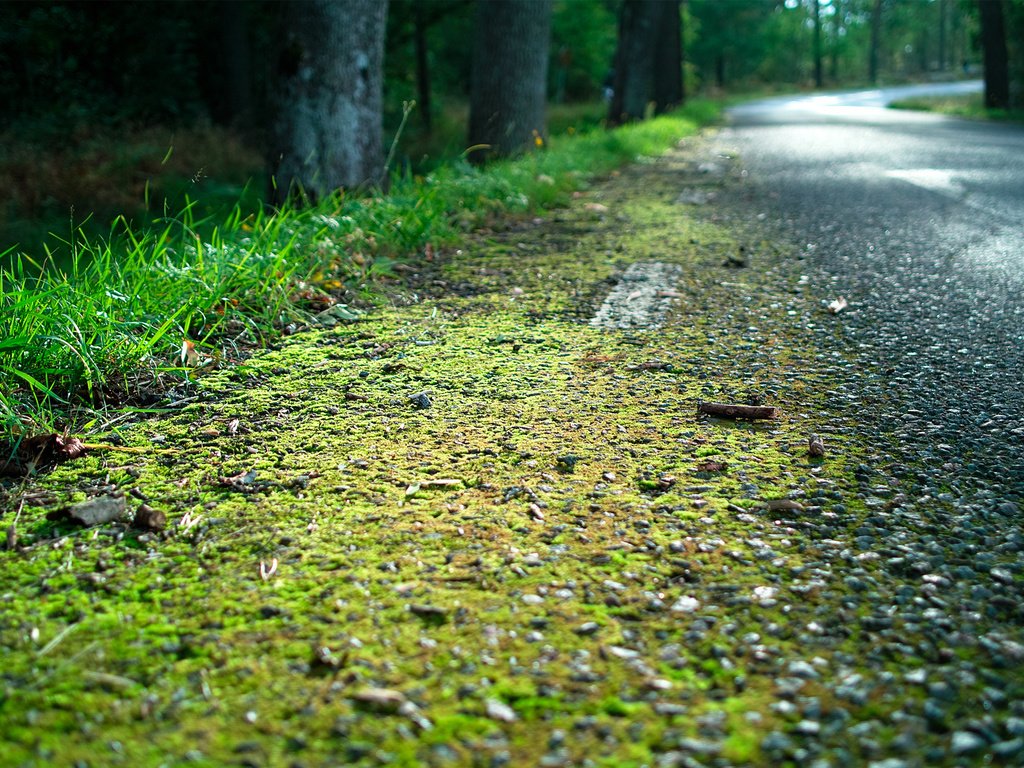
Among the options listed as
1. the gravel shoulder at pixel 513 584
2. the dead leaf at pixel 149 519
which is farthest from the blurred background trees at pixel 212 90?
the dead leaf at pixel 149 519

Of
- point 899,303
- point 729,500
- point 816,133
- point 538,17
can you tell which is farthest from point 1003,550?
point 816,133

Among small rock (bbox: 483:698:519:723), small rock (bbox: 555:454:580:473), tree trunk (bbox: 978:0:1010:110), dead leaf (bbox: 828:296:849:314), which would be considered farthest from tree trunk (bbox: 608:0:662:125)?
small rock (bbox: 483:698:519:723)

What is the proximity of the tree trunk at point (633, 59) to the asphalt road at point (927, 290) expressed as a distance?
6.48 m

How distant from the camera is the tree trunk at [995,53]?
20578 mm

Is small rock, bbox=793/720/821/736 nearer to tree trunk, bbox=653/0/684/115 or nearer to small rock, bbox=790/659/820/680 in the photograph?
small rock, bbox=790/659/820/680

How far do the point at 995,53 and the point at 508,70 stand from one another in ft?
58.1

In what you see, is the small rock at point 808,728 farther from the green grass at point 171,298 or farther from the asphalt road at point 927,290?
the green grass at point 171,298

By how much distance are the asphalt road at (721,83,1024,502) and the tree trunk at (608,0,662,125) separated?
6476 mm

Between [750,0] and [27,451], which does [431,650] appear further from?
[750,0]

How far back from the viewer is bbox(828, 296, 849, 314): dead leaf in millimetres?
3493

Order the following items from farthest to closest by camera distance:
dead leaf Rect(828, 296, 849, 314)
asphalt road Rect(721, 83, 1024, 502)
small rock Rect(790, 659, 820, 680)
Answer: dead leaf Rect(828, 296, 849, 314), asphalt road Rect(721, 83, 1024, 502), small rock Rect(790, 659, 820, 680)

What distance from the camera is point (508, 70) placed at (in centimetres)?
874

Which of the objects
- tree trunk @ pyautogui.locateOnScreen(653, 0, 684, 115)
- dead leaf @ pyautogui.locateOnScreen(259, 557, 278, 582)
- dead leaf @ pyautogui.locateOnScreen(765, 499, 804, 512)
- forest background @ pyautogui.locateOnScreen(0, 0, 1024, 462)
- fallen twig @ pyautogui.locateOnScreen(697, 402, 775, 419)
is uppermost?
tree trunk @ pyautogui.locateOnScreen(653, 0, 684, 115)

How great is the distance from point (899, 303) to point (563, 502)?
235 centimetres
